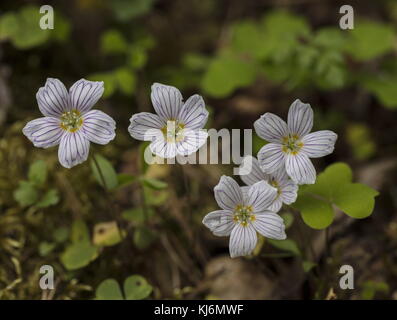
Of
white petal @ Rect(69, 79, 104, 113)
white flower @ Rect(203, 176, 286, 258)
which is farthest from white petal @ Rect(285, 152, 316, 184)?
white petal @ Rect(69, 79, 104, 113)

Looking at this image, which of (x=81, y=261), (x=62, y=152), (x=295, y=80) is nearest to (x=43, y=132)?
(x=62, y=152)

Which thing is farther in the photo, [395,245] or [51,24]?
[51,24]

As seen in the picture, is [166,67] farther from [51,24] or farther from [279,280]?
[279,280]

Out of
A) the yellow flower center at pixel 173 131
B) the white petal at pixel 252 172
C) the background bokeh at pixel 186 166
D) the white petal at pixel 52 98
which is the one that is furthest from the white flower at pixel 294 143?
the white petal at pixel 52 98

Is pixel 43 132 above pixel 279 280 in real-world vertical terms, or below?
above

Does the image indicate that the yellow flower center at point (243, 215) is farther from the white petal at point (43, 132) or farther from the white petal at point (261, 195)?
the white petal at point (43, 132)

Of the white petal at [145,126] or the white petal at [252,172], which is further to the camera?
the white petal at [252,172]

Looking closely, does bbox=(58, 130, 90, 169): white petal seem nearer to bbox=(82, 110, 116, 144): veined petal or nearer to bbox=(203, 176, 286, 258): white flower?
bbox=(82, 110, 116, 144): veined petal

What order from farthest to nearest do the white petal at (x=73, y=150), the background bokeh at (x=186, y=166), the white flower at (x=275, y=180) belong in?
the background bokeh at (x=186, y=166) < the white flower at (x=275, y=180) < the white petal at (x=73, y=150)
